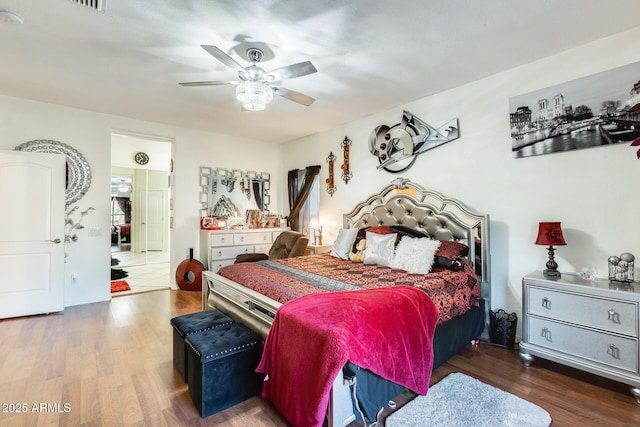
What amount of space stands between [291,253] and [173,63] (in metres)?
2.90

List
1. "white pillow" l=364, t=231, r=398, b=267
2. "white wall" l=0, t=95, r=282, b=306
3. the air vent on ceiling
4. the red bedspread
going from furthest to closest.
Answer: "white wall" l=0, t=95, r=282, b=306 < "white pillow" l=364, t=231, r=398, b=267 < the red bedspread < the air vent on ceiling

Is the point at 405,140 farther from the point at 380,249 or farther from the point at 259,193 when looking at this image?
the point at 259,193

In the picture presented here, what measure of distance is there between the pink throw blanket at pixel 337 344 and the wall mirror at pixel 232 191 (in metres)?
4.06

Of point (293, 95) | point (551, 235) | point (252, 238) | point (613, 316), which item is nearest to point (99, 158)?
point (252, 238)

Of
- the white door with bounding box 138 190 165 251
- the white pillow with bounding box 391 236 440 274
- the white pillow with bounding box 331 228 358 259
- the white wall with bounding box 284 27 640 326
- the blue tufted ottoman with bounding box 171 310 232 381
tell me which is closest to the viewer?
the blue tufted ottoman with bounding box 171 310 232 381

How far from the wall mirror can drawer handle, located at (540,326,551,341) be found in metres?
4.91

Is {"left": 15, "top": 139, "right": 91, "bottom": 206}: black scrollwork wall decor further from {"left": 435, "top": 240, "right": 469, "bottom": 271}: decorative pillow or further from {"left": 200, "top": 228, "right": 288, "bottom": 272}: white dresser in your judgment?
{"left": 435, "top": 240, "right": 469, "bottom": 271}: decorative pillow

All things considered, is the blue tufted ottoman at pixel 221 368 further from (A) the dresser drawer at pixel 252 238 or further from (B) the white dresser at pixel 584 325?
(A) the dresser drawer at pixel 252 238

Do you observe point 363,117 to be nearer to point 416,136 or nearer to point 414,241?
point 416,136

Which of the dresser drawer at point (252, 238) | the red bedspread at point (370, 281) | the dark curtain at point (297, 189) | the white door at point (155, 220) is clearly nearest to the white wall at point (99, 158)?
the dresser drawer at point (252, 238)

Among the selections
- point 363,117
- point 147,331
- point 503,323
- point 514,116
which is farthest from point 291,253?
point 514,116

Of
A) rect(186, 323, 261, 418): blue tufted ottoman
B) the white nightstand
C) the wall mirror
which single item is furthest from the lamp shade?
the wall mirror

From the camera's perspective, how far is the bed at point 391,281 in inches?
84.9

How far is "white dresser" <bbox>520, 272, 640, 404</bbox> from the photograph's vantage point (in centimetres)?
211
